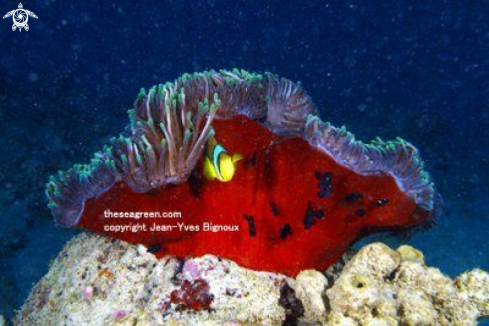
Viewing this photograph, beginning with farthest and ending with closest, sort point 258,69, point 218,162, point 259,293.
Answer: point 258,69, point 259,293, point 218,162

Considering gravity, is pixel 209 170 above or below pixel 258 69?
below

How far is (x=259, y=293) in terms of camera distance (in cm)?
261

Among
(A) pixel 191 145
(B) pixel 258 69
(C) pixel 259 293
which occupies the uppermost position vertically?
(B) pixel 258 69

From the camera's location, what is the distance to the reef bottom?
7.50ft

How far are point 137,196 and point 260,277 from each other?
3.46 ft

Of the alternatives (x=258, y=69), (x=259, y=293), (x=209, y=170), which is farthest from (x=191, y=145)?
(x=258, y=69)

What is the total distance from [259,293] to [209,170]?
0.91 metres

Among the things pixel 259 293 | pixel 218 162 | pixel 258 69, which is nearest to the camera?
pixel 218 162

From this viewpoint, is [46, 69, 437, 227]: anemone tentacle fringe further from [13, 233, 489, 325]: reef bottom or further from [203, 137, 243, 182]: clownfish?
[13, 233, 489, 325]: reef bottom

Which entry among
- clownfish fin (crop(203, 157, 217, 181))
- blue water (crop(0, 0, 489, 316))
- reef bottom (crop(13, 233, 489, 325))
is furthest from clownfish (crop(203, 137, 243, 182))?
blue water (crop(0, 0, 489, 316))

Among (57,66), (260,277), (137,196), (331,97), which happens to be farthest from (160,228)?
(331,97)

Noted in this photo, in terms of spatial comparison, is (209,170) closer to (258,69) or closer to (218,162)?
(218,162)

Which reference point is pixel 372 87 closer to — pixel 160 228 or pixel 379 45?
pixel 379 45

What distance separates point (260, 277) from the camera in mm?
2723
